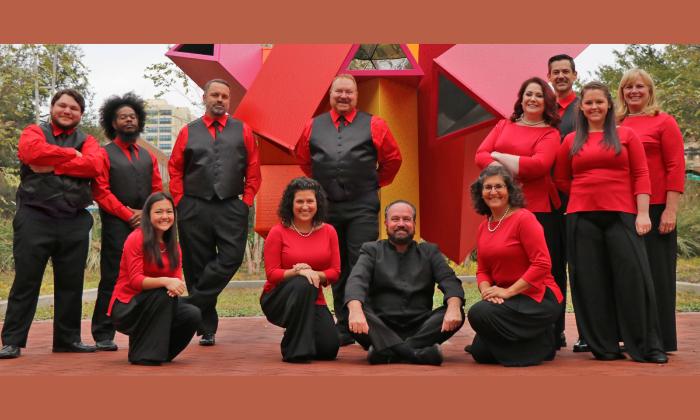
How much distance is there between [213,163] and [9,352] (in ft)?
6.38

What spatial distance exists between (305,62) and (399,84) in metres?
0.84

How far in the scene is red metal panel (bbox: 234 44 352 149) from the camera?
715 centimetres

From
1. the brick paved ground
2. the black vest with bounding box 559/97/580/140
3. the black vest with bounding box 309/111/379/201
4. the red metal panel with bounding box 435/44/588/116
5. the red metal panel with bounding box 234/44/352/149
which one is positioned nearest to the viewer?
the brick paved ground

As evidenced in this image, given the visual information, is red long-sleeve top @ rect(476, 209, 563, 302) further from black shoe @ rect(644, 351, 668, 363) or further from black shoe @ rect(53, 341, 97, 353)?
black shoe @ rect(53, 341, 97, 353)

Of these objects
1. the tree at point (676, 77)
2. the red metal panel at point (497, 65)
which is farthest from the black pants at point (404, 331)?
the tree at point (676, 77)

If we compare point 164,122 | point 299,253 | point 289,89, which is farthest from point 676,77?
point 299,253

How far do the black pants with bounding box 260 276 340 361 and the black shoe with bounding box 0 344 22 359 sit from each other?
1760 millimetres

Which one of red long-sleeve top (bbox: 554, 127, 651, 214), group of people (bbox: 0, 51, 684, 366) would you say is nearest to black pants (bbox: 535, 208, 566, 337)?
group of people (bbox: 0, 51, 684, 366)

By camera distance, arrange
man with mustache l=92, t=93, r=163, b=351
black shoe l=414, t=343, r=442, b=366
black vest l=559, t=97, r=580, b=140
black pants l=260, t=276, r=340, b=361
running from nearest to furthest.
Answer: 1. black shoe l=414, t=343, r=442, b=366
2. black pants l=260, t=276, r=340, b=361
3. black vest l=559, t=97, r=580, b=140
4. man with mustache l=92, t=93, r=163, b=351

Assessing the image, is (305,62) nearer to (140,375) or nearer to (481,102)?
(481,102)

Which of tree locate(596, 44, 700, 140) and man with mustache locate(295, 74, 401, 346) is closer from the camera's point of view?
man with mustache locate(295, 74, 401, 346)

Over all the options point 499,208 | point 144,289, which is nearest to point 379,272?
point 499,208

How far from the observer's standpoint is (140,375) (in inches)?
190

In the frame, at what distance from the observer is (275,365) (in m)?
5.34
